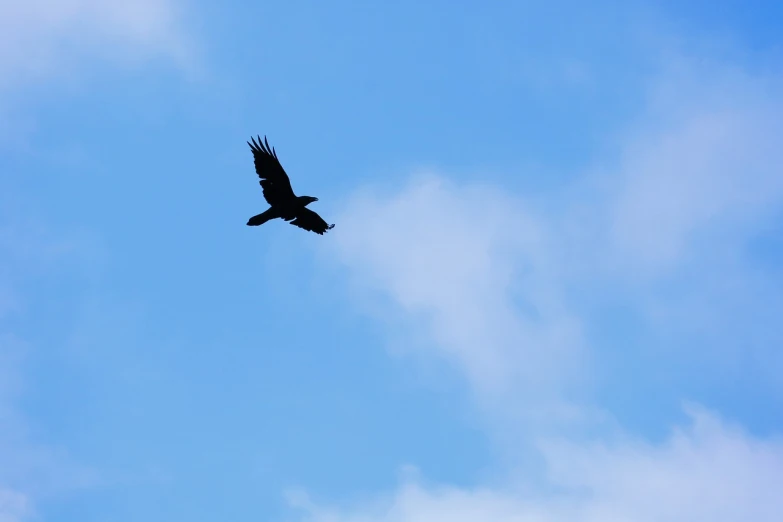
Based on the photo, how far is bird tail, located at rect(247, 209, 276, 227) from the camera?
156 feet

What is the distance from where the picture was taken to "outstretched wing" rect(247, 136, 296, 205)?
47.0 m

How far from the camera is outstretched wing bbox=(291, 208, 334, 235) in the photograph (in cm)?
4931

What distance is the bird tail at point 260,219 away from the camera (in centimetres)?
4747

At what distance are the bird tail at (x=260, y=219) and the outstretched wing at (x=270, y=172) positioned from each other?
74cm

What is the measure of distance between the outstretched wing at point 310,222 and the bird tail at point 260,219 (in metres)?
1.67

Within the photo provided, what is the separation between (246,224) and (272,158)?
2929 mm

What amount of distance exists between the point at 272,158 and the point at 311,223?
12.9 feet

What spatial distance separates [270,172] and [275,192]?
2.99ft

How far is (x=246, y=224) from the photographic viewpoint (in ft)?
155

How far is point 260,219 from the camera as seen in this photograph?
47656 mm

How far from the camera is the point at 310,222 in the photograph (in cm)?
4966

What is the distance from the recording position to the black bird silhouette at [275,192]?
1853 inches

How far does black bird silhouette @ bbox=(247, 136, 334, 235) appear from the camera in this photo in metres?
47.1

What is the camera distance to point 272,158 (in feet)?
155
